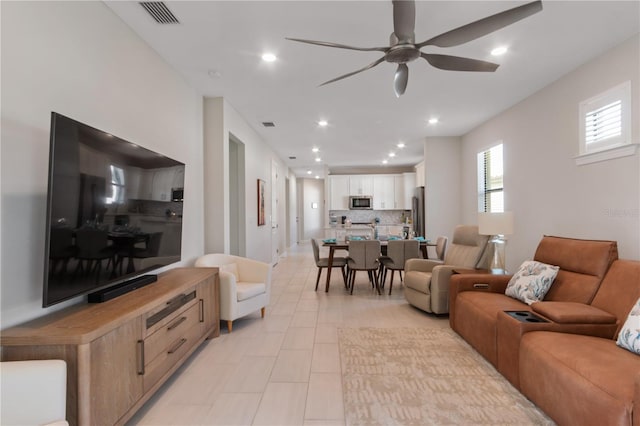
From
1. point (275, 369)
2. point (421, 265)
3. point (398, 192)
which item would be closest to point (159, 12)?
point (275, 369)

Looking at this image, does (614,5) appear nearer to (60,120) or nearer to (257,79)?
(257,79)

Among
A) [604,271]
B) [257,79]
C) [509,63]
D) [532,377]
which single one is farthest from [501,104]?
[532,377]

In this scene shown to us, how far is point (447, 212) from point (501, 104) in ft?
8.15

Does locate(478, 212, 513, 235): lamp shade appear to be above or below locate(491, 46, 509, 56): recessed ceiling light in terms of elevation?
below

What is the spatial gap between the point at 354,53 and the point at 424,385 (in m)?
2.89

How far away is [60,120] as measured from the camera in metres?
1.60

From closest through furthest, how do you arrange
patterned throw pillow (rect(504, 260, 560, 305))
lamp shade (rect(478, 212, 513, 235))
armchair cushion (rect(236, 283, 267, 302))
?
patterned throw pillow (rect(504, 260, 560, 305)) → armchair cushion (rect(236, 283, 267, 302)) → lamp shade (rect(478, 212, 513, 235))

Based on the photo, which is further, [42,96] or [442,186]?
[442,186]

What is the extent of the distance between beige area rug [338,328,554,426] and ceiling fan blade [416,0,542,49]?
2.39m

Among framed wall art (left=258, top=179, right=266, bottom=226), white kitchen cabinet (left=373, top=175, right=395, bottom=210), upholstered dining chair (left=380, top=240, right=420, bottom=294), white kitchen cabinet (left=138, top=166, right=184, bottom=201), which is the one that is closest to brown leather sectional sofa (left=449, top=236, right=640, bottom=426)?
upholstered dining chair (left=380, top=240, right=420, bottom=294)

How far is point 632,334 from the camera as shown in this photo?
1884 millimetres

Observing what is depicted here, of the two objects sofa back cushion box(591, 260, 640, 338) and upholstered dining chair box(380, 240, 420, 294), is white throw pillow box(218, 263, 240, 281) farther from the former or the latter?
sofa back cushion box(591, 260, 640, 338)

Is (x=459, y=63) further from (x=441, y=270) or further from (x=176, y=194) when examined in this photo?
(x=176, y=194)

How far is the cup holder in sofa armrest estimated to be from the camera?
226cm
